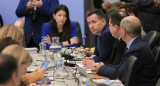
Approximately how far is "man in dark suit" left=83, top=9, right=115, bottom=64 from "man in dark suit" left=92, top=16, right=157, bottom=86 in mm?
769

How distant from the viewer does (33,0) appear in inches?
207

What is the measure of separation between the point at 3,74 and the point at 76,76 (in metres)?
1.80

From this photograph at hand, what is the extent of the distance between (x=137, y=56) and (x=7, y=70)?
6.18 ft

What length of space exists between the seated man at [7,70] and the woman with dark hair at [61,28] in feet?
11.6

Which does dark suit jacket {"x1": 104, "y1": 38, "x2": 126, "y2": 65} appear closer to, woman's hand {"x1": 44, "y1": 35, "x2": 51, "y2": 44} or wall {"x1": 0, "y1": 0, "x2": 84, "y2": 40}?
woman's hand {"x1": 44, "y1": 35, "x2": 51, "y2": 44}

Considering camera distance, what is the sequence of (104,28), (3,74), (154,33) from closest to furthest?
(3,74) → (154,33) → (104,28)

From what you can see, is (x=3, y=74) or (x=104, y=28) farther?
(x=104, y=28)

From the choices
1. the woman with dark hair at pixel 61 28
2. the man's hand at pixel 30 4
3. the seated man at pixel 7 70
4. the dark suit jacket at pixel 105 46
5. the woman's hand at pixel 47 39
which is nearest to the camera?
the seated man at pixel 7 70

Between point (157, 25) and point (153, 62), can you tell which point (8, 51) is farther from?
point (157, 25)

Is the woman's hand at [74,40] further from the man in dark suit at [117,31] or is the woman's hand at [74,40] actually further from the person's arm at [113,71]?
the person's arm at [113,71]

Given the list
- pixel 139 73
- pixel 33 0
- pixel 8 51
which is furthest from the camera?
pixel 33 0

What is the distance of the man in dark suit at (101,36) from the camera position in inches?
151

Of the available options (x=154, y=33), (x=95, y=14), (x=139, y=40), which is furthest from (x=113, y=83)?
(x=95, y=14)

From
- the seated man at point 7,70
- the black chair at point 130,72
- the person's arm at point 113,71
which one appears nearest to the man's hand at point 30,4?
the person's arm at point 113,71
